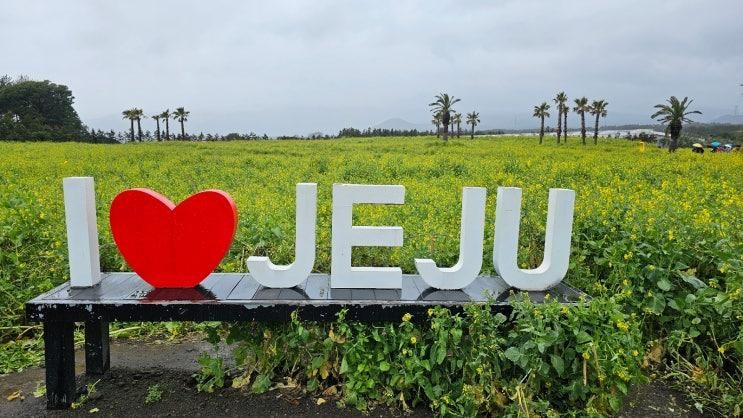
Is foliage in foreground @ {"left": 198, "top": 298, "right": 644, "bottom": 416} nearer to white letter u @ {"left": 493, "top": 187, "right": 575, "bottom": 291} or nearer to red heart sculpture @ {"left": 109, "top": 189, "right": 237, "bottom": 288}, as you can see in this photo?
white letter u @ {"left": 493, "top": 187, "right": 575, "bottom": 291}

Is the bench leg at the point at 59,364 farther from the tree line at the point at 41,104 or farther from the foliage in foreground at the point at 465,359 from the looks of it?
the tree line at the point at 41,104

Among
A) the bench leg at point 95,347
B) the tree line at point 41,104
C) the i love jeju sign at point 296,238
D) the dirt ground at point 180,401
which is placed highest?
the tree line at point 41,104

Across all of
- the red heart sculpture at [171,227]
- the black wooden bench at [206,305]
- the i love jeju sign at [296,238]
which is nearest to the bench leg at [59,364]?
the black wooden bench at [206,305]

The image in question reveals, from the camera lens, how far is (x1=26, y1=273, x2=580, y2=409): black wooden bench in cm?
312

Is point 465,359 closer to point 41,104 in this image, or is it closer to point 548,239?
point 548,239

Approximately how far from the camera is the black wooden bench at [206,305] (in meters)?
3.12

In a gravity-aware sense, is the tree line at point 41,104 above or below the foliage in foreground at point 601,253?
above

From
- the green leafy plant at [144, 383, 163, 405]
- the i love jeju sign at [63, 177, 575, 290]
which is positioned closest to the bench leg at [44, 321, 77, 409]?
the i love jeju sign at [63, 177, 575, 290]

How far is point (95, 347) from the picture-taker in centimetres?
362

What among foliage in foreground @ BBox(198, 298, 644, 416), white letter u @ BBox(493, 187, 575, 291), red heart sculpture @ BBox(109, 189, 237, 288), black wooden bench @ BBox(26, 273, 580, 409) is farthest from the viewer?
white letter u @ BBox(493, 187, 575, 291)

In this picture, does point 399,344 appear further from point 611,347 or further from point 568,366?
point 611,347

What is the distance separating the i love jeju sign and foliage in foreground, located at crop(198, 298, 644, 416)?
330 millimetres


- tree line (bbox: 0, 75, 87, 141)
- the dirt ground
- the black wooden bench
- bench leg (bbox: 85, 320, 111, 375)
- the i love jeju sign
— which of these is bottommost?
the dirt ground

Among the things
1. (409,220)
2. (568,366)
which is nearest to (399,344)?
(568,366)
